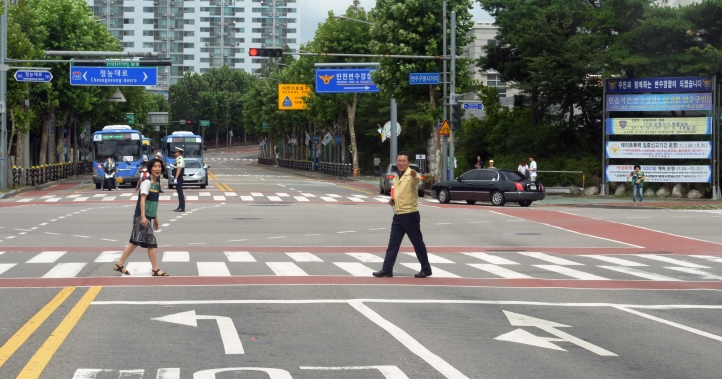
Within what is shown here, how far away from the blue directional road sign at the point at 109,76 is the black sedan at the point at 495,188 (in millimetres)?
22971

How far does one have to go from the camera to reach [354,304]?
1238 centimetres

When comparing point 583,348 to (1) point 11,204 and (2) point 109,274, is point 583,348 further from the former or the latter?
(1) point 11,204

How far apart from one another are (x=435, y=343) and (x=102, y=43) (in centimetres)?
6497

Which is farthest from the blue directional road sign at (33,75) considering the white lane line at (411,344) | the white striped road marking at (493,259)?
the white lane line at (411,344)

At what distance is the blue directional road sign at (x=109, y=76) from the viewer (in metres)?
55.5

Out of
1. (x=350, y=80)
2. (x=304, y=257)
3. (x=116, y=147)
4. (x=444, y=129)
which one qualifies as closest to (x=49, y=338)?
(x=304, y=257)

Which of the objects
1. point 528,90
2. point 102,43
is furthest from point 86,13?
point 528,90

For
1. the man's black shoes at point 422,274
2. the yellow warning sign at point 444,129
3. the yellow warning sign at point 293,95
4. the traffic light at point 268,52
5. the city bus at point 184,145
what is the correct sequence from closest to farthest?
the man's black shoes at point 422,274 → the traffic light at point 268,52 → the yellow warning sign at point 444,129 → the city bus at point 184,145 → the yellow warning sign at point 293,95

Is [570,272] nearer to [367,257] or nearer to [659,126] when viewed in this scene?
[367,257]

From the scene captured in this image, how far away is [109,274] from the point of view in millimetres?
15531

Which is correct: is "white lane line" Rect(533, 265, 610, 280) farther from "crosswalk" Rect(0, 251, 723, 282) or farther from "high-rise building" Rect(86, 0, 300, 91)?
"high-rise building" Rect(86, 0, 300, 91)

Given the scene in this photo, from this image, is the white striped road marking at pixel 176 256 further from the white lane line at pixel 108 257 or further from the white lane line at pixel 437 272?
the white lane line at pixel 437 272

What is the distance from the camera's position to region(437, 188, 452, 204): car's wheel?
39.2m

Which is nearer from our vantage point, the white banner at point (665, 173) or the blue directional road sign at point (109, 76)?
the white banner at point (665, 173)
